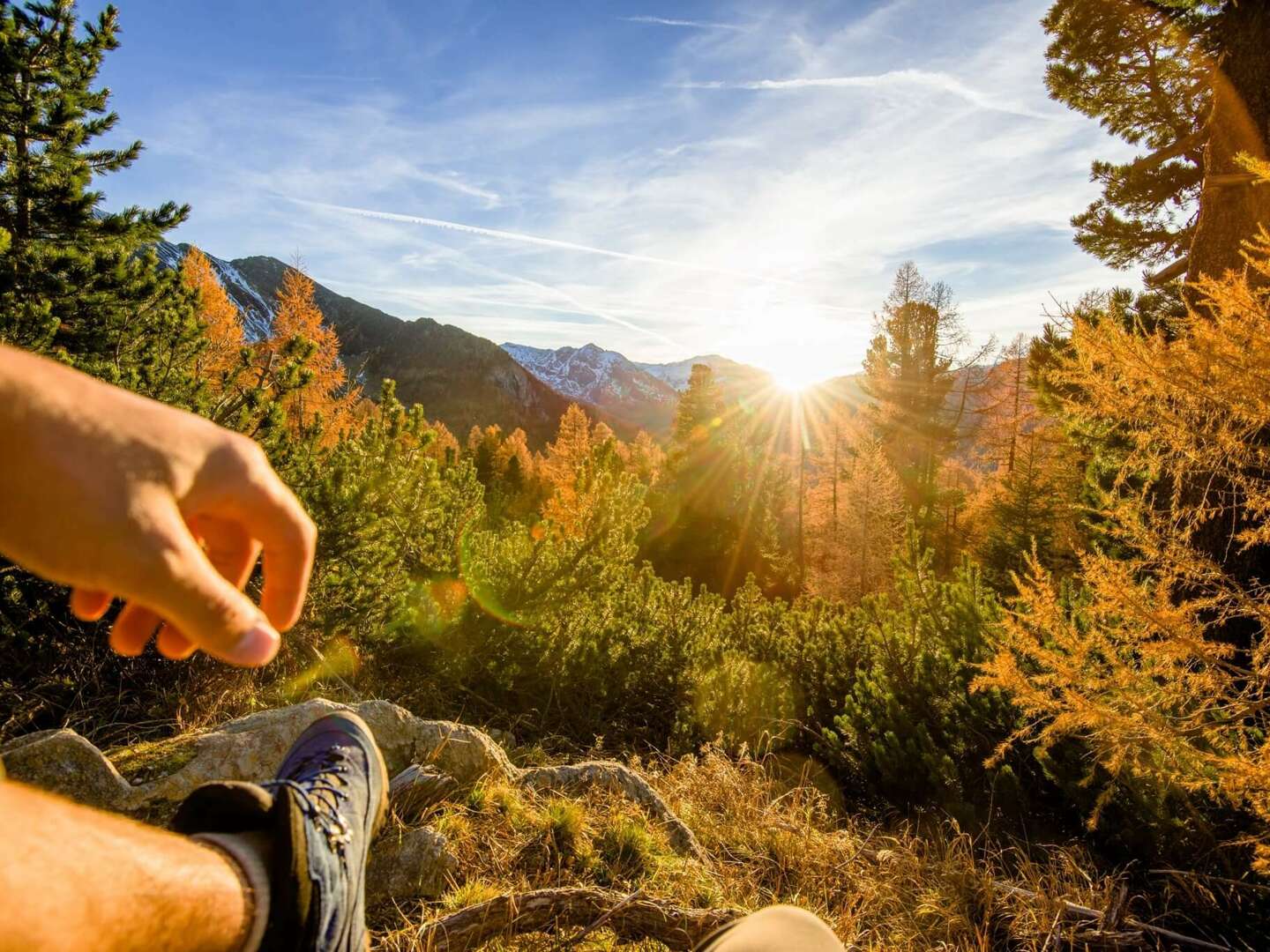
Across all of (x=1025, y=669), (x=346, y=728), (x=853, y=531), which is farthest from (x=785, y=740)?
(x=853, y=531)

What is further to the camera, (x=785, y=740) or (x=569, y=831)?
(x=785, y=740)

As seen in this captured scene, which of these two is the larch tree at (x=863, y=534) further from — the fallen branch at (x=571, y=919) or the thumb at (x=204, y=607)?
the thumb at (x=204, y=607)

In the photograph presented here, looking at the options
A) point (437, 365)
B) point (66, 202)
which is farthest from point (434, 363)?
point (66, 202)

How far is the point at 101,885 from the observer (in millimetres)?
676

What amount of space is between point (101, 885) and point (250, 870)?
0.36 metres

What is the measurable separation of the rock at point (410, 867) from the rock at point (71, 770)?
110 cm

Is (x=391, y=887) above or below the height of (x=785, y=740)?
above

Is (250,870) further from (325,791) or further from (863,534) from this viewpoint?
(863,534)

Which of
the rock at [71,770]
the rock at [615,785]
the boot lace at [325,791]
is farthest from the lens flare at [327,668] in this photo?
the boot lace at [325,791]

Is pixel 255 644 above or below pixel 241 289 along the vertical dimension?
below

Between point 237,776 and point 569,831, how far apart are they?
159cm

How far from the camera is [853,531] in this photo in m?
19.8

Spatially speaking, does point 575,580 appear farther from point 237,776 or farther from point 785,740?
point 237,776

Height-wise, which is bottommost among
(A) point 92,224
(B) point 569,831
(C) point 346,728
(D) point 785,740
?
(D) point 785,740
